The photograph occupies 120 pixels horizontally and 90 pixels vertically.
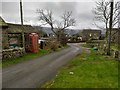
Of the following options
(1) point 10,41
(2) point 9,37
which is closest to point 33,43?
(1) point 10,41

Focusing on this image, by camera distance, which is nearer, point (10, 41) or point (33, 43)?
point (10, 41)

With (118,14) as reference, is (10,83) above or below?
below

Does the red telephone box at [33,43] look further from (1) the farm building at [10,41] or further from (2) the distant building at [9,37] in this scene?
(2) the distant building at [9,37]

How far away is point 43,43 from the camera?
35125 millimetres

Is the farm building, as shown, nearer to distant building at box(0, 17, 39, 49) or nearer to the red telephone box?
distant building at box(0, 17, 39, 49)

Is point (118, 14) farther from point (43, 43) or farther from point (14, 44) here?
point (14, 44)

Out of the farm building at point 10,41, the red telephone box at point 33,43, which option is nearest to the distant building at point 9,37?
the farm building at point 10,41

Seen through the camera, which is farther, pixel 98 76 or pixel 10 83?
pixel 98 76

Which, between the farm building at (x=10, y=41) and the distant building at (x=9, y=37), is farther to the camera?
the distant building at (x=9, y=37)

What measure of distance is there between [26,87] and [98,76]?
483 cm

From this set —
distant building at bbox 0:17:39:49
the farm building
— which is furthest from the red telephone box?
distant building at bbox 0:17:39:49

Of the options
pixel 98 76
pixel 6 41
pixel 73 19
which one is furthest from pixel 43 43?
pixel 73 19

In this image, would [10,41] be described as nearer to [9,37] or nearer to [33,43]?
[9,37]

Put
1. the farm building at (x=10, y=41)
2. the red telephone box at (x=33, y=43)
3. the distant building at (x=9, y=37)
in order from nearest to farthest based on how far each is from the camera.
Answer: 1. the farm building at (x=10, y=41)
2. the distant building at (x=9, y=37)
3. the red telephone box at (x=33, y=43)
